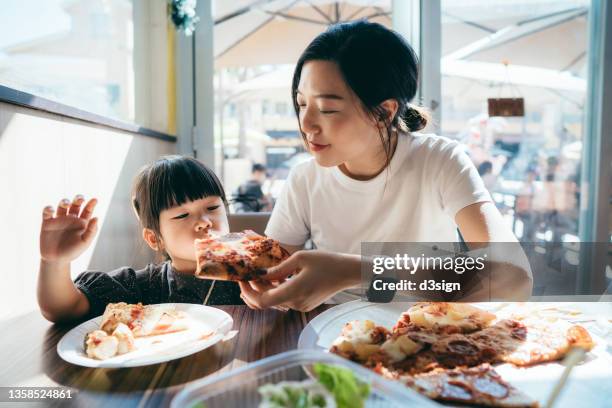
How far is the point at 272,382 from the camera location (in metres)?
0.48

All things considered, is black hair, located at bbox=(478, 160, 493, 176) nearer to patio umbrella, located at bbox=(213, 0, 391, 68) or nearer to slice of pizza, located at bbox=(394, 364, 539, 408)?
patio umbrella, located at bbox=(213, 0, 391, 68)

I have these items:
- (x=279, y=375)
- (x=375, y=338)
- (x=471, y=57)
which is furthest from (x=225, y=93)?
(x=279, y=375)

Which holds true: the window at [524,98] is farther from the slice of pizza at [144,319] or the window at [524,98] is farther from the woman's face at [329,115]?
the slice of pizza at [144,319]

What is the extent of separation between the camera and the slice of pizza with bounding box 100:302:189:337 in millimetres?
Result: 774

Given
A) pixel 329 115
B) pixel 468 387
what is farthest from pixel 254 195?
pixel 468 387

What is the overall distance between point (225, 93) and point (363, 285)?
1.45 meters

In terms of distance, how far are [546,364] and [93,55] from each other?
1.54 m

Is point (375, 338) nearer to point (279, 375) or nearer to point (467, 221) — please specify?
point (279, 375)

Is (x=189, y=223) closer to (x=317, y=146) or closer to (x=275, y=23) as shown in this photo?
(x=317, y=146)

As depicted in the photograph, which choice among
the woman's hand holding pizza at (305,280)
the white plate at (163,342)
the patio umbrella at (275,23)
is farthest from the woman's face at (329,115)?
the patio umbrella at (275,23)

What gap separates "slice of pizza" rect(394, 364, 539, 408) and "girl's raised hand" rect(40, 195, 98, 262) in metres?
0.65

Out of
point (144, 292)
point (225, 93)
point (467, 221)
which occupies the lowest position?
point (144, 292)

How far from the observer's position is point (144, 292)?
3.65ft

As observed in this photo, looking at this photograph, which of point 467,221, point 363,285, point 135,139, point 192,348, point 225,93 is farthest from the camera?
point 225,93
